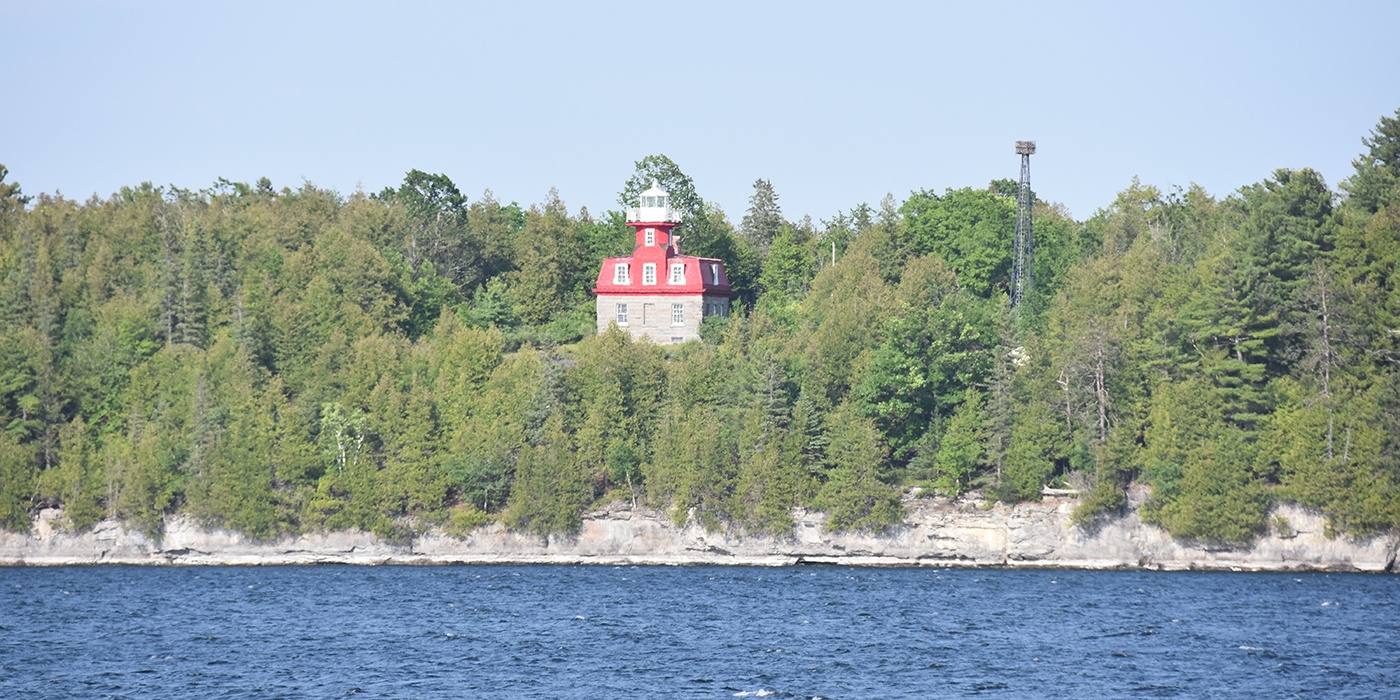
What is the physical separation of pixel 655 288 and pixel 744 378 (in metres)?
11.9

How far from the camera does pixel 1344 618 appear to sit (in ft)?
201

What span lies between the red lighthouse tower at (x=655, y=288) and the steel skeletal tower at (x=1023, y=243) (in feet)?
55.8

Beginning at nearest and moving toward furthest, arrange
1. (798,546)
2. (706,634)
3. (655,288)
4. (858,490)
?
(706,634) → (858,490) → (798,546) → (655,288)

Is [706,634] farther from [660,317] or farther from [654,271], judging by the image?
[654,271]

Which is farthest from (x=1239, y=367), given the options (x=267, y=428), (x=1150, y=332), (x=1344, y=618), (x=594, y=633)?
(x=267, y=428)

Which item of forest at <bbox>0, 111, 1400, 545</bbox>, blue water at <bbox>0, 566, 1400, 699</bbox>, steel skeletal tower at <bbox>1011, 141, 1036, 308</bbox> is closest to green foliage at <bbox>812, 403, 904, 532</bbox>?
forest at <bbox>0, 111, 1400, 545</bbox>

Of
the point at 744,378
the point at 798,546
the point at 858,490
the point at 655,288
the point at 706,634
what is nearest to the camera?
the point at 706,634

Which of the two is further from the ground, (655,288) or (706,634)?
(655,288)

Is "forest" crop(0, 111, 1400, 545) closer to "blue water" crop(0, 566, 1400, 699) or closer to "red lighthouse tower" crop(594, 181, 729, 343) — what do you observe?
"red lighthouse tower" crop(594, 181, 729, 343)

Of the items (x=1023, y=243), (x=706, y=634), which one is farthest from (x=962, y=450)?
→ (x=706, y=634)

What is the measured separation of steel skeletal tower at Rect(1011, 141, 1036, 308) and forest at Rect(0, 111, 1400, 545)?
1518 mm

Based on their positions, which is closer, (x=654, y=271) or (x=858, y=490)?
(x=858, y=490)

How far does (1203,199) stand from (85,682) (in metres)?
74.4

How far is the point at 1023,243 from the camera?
98625 millimetres
